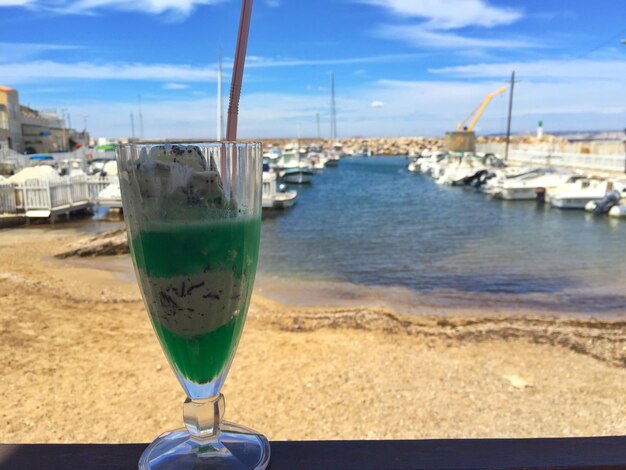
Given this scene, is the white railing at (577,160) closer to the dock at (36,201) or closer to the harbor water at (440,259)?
the harbor water at (440,259)

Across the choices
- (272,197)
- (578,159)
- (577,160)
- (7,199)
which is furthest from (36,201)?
(577,160)

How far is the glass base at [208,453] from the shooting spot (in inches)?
44.4

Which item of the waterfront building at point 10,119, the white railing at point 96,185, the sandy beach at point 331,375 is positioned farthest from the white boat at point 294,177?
the sandy beach at point 331,375

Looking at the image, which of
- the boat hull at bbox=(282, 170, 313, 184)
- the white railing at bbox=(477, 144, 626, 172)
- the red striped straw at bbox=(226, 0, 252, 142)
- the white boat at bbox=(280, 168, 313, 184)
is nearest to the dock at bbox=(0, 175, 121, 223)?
the red striped straw at bbox=(226, 0, 252, 142)

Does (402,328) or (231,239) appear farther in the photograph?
(402,328)

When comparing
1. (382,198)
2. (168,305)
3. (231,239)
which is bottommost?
(382,198)

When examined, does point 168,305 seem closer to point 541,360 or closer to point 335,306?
point 541,360

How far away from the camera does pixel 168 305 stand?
3.51ft

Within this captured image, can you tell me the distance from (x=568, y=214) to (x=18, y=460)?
26.8m

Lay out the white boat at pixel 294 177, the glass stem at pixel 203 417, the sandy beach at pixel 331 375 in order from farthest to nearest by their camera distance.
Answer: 1. the white boat at pixel 294 177
2. the sandy beach at pixel 331 375
3. the glass stem at pixel 203 417

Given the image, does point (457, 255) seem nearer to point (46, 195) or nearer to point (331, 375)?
point (331, 375)

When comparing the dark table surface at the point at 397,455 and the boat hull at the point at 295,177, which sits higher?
the dark table surface at the point at 397,455

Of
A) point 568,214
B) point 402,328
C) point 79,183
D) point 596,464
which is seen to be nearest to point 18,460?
point 596,464

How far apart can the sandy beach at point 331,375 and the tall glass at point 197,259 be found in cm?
377
